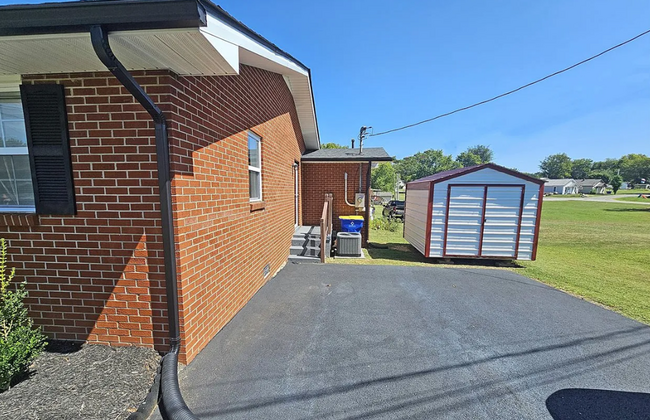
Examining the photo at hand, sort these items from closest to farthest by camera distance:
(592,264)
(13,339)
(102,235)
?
(13,339) → (102,235) → (592,264)

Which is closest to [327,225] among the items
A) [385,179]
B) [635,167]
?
[385,179]

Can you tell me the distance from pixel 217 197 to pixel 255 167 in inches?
67.1

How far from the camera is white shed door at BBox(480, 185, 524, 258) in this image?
6.63m

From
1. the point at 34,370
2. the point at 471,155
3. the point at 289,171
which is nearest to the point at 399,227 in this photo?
the point at 289,171

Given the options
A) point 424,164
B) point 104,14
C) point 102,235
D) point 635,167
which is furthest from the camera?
point 424,164

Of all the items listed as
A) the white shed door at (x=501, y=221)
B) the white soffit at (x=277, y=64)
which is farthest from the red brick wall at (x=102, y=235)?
the white shed door at (x=501, y=221)

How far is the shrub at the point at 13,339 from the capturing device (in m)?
1.80

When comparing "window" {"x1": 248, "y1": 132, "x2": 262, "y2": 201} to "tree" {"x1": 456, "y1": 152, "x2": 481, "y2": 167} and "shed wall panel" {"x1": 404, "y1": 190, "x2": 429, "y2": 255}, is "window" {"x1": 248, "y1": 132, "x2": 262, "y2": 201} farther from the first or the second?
"tree" {"x1": 456, "y1": 152, "x2": 481, "y2": 167}

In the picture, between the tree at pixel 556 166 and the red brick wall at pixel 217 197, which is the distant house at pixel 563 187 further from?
the red brick wall at pixel 217 197

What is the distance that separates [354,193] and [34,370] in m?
7.65

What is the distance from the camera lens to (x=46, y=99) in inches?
87.0

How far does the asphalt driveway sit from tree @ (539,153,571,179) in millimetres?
129429

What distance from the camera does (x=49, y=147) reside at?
2.26 m

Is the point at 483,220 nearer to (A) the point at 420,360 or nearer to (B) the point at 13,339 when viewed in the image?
(A) the point at 420,360
